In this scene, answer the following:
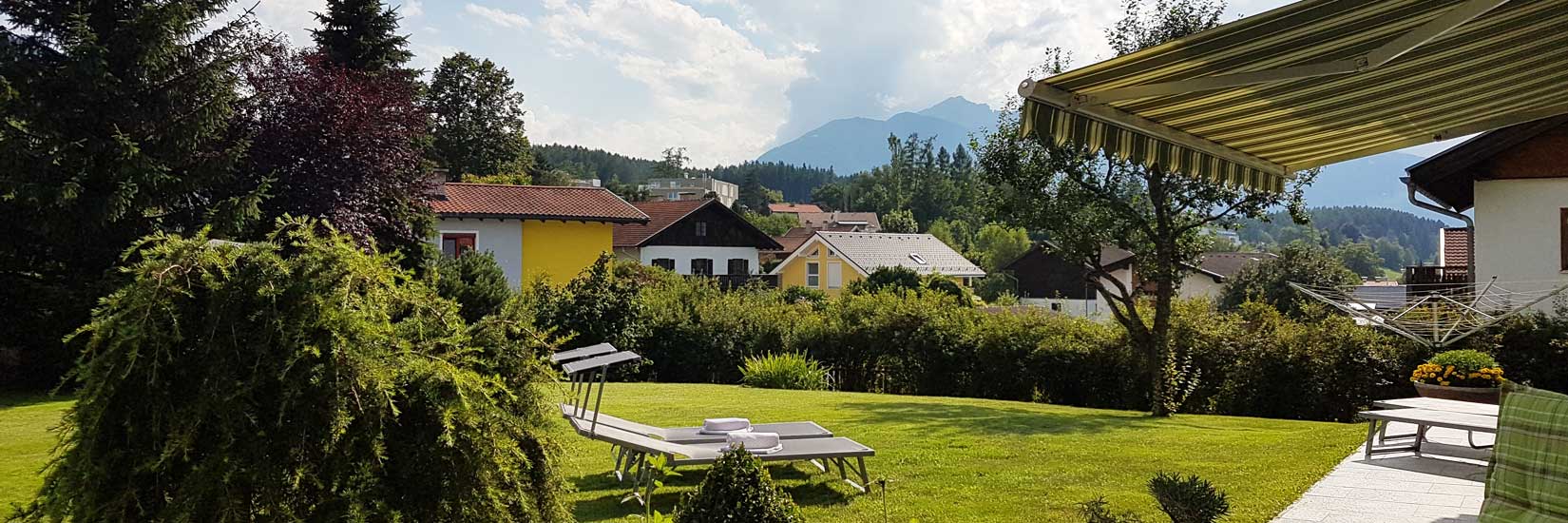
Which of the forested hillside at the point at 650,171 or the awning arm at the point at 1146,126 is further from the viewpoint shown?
the forested hillside at the point at 650,171

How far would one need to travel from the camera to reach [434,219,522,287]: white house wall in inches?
1152

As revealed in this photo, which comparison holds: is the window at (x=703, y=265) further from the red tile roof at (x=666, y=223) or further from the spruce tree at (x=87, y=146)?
the spruce tree at (x=87, y=146)

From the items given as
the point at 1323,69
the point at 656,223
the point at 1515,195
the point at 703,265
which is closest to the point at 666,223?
the point at 656,223

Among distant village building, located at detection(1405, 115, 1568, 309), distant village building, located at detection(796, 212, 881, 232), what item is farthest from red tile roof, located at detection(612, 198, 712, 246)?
distant village building, located at detection(1405, 115, 1568, 309)

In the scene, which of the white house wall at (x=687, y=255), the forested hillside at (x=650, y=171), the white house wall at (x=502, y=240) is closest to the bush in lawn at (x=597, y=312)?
the white house wall at (x=502, y=240)

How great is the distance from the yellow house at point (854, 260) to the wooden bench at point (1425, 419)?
111 ft

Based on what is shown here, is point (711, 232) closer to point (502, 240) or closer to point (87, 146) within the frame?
point (502, 240)

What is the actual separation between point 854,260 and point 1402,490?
36.9 meters

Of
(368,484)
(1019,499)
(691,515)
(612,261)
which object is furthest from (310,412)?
(612,261)

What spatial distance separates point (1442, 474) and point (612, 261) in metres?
17.2

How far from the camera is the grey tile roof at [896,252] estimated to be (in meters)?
44.2

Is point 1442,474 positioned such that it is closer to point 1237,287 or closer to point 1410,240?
point 1237,287

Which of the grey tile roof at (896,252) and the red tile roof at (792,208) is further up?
the red tile roof at (792,208)

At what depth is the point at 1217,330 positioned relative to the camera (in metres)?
14.0
